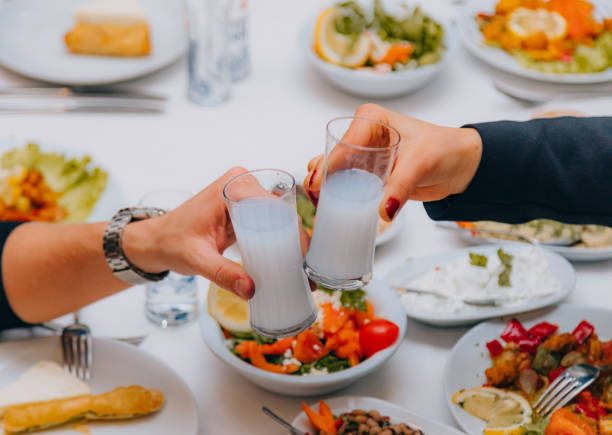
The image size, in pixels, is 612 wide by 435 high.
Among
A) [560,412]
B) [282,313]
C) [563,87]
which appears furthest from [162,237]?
[563,87]

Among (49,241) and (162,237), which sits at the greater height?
(162,237)

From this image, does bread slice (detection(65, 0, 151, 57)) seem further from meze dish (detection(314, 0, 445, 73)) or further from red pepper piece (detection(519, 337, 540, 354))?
red pepper piece (detection(519, 337, 540, 354))

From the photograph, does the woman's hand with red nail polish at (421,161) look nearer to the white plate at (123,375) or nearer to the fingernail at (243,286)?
the fingernail at (243,286)

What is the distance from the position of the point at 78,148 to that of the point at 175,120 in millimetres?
327

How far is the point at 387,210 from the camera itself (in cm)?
107

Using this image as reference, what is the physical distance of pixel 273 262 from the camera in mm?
1065

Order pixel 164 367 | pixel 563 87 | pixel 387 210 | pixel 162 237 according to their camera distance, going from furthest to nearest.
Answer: pixel 563 87, pixel 164 367, pixel 162 237, pixel 387 210

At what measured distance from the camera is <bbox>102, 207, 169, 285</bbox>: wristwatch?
1.32 m

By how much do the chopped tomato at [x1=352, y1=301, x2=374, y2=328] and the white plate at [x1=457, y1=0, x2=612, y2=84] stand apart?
131cm

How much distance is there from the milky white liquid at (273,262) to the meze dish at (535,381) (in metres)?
0.42

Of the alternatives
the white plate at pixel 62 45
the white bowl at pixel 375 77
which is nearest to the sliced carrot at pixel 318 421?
the white bowl at pixel 375 77

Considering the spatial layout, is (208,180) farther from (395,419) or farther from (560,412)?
(560,412)

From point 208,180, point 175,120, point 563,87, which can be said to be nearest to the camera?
point 208,180

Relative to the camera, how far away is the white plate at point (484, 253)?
58.7 inches
